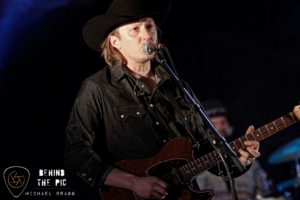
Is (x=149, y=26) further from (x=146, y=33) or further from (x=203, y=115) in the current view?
(x=203, y=115)

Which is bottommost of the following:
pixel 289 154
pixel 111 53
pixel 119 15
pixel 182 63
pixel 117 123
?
pixel 289 154

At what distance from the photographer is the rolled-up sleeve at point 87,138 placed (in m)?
3.33

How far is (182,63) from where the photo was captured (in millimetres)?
7086

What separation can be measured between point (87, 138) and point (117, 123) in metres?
0.27

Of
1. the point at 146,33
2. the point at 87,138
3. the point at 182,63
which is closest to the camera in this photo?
the point at 87,138

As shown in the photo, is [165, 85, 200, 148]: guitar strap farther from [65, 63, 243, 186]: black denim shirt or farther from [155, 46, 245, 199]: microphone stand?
[155, 46, 245, 199]: microphone stand

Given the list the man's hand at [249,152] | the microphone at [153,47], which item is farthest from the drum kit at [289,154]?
the microphone at [153,47]

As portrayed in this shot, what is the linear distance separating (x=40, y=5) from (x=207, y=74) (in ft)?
9.78

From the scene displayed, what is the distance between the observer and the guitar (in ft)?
11.1

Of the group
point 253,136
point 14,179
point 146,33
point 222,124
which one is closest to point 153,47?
point 146,33

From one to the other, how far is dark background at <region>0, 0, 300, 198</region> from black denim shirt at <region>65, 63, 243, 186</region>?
1.40 m

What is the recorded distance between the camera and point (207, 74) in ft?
24.1

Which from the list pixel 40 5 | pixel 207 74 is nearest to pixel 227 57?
pixel 207 74

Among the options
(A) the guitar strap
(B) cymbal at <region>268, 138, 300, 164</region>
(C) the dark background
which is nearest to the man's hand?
(A) the guitar strap
